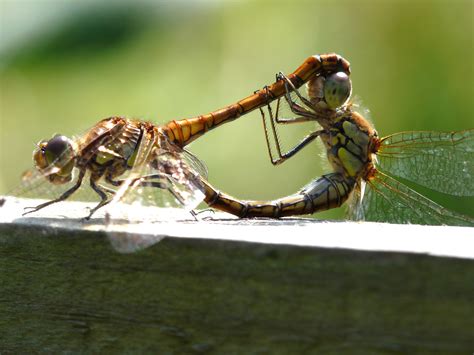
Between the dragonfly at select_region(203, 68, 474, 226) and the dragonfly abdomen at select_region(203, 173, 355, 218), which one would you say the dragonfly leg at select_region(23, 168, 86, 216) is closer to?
the dragonfly abdomen at select_region(203, 173, 355, 218)

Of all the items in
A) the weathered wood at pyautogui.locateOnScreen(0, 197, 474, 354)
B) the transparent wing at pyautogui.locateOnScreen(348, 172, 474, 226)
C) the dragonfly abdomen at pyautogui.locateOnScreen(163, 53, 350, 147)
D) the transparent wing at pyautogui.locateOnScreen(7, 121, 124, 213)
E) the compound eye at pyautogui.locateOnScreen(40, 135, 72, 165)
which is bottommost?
the weathered wood at pyautogui.locateOnScreen(0, 197, 474, 354)

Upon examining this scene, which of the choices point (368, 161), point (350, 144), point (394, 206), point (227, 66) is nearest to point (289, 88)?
point (350, 144)

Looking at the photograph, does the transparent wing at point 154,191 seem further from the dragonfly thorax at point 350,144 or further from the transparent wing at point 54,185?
the dragonfly thorax at point 350,144

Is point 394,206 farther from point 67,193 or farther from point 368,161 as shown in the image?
point 67,193

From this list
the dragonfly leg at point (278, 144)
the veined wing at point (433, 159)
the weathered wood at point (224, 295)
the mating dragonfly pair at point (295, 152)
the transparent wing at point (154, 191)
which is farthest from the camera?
the veined wing at point (433, 159)

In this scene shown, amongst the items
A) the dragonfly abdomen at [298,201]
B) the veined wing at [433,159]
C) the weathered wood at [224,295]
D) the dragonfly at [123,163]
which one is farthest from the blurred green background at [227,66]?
the weathered wood at [224,295]

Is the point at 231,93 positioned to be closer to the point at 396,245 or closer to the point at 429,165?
the point at 429,165

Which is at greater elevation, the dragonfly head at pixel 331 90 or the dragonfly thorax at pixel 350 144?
the dragonfly head at pixel 331 90

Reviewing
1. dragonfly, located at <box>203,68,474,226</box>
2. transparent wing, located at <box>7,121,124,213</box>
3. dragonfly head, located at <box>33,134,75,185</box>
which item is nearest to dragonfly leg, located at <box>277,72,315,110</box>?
dragonfly, located at <box>203,68,474,226</box>

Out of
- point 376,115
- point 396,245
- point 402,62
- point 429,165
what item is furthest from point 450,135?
point 396,245
